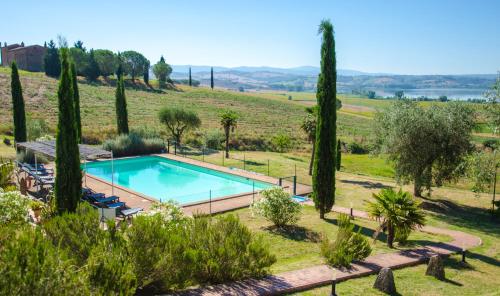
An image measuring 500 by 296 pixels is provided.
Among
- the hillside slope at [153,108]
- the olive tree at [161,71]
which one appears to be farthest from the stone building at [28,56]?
the hillside slope at [153,108]

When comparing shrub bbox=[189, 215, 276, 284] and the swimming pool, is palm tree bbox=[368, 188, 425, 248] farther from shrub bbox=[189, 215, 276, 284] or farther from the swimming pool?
the swimming pool

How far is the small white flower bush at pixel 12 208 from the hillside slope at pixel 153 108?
27.4m

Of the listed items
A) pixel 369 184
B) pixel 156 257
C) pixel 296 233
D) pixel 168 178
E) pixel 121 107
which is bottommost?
pixel 168 178

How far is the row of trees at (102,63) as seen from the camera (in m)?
77.4

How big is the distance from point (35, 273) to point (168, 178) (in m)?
22.0

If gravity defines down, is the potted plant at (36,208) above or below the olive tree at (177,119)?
below

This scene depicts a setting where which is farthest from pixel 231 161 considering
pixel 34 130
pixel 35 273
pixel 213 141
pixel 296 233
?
pixel 35 273

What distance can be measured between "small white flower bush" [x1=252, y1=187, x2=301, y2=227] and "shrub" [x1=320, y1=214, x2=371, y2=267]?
12.0ft

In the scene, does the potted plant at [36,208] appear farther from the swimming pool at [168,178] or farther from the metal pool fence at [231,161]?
the metal pool fence at [231,161]

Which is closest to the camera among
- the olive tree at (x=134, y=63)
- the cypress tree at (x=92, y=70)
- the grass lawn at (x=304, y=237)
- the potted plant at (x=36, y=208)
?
the grass lawn at (x=304, y=237)

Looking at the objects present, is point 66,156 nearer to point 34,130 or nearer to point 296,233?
point 296,233

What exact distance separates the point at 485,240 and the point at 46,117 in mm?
45334

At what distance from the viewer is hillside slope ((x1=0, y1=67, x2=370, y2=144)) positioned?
48031 mm

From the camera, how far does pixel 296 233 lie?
1496 cm
